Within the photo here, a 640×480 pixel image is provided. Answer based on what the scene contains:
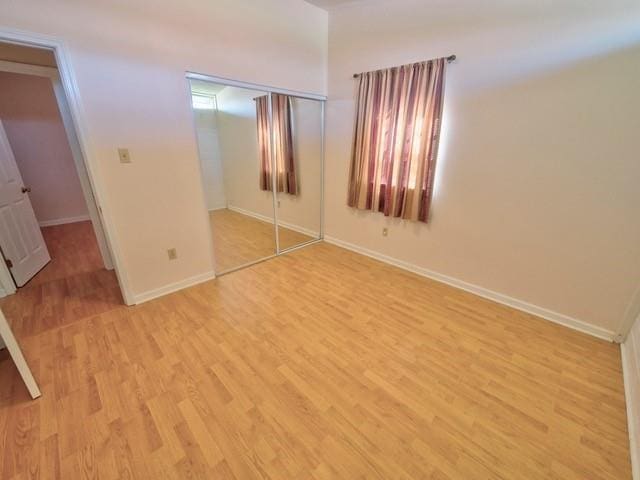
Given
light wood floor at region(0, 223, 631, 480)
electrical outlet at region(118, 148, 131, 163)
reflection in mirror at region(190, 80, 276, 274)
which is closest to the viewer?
light wood floor at region(0, 223, 631, 480)

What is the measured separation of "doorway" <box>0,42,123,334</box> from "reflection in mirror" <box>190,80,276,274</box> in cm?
104

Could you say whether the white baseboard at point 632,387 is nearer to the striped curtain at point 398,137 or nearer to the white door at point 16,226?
the striped curtain at point 398,137

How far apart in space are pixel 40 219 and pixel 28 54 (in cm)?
387

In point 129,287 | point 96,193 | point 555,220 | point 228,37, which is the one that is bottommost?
point 129,287

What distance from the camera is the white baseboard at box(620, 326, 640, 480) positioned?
1.18 m

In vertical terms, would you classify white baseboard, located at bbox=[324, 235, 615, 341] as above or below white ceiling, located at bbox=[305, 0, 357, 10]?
below

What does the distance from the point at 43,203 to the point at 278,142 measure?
4.58 metres

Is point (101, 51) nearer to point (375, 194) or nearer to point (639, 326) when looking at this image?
point (375, 194)

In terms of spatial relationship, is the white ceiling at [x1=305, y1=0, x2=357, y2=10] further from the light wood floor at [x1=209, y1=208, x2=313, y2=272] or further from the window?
the light wood floor at [x1=209, y1=208, x2=313, y2=272]

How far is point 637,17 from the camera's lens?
1556 millimetres

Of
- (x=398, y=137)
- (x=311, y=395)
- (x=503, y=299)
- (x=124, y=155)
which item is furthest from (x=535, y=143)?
(x=124, y=155)

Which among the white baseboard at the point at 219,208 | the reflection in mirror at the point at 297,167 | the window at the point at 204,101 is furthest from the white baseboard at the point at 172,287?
the window at the point at 204,101

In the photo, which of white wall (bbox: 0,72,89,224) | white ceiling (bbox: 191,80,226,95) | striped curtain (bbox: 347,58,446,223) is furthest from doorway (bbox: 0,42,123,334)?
striped curtain (bbox: 347,58,446,223)

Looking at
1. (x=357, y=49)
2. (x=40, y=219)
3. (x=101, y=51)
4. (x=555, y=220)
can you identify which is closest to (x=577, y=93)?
(x=555, y=220)
